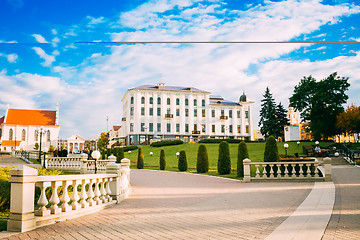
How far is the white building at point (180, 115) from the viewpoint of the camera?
71.2m

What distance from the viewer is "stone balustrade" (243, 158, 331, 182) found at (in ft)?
51.5

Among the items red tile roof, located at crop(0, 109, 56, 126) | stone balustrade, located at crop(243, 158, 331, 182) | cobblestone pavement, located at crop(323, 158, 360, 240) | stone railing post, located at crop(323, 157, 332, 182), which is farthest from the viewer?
red tile roof, located at crop(0, 109, 56, 126)

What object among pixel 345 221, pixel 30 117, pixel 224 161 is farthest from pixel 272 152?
pixel 30 117

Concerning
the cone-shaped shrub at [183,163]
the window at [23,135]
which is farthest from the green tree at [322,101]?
the window at [23,135]

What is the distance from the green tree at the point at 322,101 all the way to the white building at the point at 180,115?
872 inches

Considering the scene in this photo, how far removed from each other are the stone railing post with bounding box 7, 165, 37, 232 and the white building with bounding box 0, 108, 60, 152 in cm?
8330

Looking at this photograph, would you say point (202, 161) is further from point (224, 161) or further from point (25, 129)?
point (25, 129)

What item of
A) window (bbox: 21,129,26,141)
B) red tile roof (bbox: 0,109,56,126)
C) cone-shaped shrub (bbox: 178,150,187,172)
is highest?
red tile roof (bbox: 0,109,56,126)

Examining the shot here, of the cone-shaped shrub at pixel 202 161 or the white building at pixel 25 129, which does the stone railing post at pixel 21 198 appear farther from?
the white building at pixel 25 129

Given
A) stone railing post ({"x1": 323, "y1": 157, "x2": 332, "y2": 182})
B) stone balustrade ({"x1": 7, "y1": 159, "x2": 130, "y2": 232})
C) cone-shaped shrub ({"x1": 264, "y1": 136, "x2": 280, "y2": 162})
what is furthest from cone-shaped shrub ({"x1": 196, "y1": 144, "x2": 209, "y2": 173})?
stone balustrade ({"x1": 7, "y1": 159, "x2": 130, "y2": 232})

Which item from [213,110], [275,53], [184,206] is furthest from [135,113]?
[184,206]

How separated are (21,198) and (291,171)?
1513 centimetres

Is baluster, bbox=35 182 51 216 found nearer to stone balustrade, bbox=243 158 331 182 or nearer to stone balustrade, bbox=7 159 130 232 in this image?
stone balustrade, bbox=7 159 130 232

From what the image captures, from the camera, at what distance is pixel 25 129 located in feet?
283
